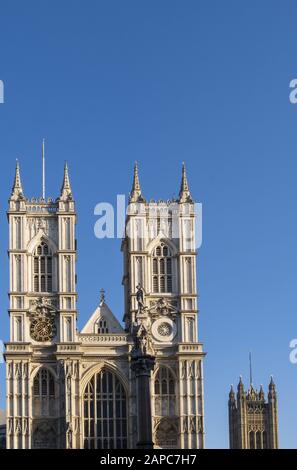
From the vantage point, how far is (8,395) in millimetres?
99188

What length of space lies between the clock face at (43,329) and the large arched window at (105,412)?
4.54 meters

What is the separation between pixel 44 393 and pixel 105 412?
4773 millimetres

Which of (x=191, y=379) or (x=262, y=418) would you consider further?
(x=262, y=418)

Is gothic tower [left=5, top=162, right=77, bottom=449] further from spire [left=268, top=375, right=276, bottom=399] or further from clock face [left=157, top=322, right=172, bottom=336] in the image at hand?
spire [left=268, top=375, right=276, bottom=399]

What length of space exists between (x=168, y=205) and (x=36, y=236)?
35.2ft

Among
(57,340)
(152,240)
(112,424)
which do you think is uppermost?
(152,240)

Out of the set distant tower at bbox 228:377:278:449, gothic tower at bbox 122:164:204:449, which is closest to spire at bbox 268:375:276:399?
distant tower at bbox 228:377:278:449

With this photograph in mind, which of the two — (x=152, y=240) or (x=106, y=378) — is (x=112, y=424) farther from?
(x=152, y=240)

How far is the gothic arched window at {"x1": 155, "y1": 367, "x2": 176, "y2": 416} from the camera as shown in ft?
332

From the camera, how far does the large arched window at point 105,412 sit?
10056 cm

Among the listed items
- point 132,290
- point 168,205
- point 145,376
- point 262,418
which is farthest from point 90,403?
Result: point 262,418

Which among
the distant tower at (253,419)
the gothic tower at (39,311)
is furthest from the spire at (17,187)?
the distant tower at (253,419)

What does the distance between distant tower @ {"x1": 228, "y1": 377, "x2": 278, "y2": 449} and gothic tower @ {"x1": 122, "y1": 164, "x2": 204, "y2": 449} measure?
163 feet

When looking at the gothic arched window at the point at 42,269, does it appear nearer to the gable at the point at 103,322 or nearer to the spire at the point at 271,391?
the gable at the point at 103,322
